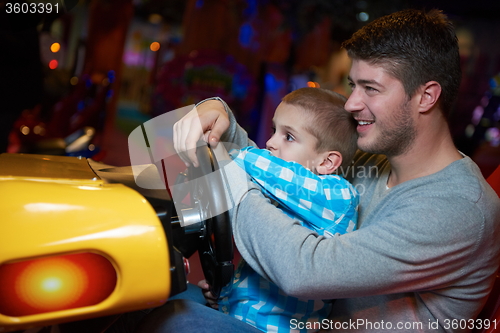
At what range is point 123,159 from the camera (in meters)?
4.64

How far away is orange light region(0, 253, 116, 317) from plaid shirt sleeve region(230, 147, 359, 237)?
0.48m

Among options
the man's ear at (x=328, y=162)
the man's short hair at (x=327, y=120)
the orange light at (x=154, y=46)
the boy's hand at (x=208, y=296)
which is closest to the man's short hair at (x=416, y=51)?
the man's short hair at (x=327, y=120)

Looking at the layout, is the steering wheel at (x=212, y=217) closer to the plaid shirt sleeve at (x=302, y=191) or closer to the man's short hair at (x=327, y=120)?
the plaid shirt sleeve at (x=302, y=191)

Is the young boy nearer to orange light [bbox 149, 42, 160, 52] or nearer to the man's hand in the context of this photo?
the man's hand

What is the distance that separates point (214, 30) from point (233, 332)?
4.03m

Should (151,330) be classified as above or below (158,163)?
below

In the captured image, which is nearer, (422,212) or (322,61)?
(422,212)

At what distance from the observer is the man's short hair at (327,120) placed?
116cm

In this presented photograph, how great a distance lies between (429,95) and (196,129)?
23.8 inches

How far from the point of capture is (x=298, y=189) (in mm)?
1006

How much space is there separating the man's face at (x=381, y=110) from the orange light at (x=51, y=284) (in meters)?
0.77

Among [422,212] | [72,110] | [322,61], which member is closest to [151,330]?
[422,212]

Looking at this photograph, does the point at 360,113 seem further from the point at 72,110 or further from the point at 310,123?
the point at 72,110

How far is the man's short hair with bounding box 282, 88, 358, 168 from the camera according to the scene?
45.6 inches
